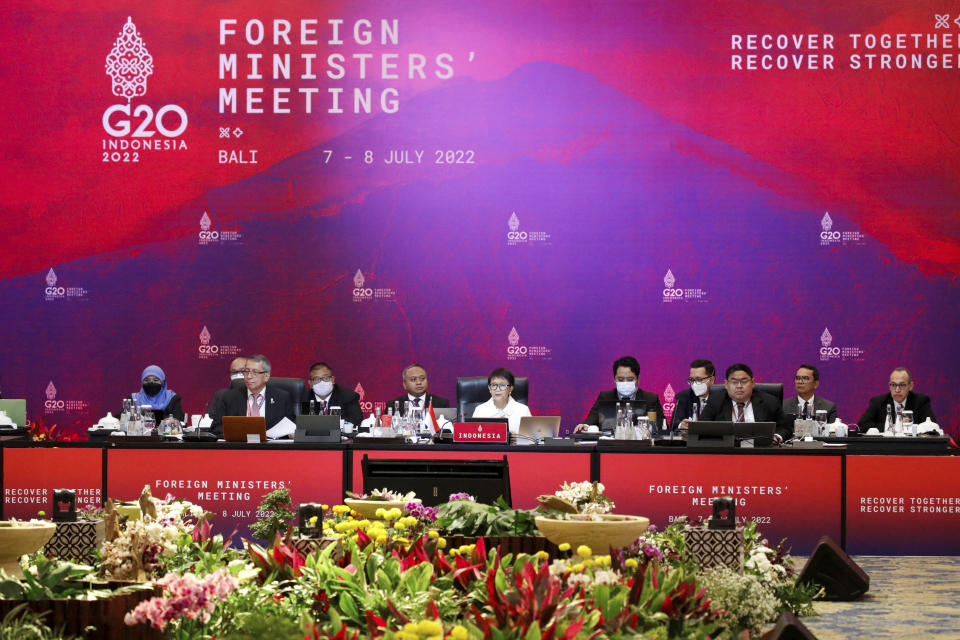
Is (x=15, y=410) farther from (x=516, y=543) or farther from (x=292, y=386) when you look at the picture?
(x=516, y=543)

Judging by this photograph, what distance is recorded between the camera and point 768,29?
29.7 ft

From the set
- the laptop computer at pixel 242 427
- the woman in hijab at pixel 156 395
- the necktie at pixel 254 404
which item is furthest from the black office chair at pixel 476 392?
the woman in hijab at pixel 156 395

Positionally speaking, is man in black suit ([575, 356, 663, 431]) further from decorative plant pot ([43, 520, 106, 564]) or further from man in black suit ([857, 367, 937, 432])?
decorative plant pot ([43, 520, 106, 564])

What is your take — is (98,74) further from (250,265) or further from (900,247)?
(900,247)

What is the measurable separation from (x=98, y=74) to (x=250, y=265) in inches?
74.9

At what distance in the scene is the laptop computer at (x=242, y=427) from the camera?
6.71 m

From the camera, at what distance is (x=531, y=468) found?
21.7ft

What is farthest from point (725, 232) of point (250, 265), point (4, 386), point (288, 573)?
point (288, 573)

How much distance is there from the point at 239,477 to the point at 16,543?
4271 millimetres

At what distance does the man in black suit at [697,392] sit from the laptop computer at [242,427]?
293 centimetres

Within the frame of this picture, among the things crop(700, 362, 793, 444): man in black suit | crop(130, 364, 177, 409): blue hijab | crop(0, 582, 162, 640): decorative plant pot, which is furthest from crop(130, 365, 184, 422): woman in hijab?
crop(0, 582, 162, 640): decorative plant pot

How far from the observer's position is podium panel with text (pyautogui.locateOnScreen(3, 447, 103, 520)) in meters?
Answer: 6.75

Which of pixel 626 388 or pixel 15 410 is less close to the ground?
pixel 626 388

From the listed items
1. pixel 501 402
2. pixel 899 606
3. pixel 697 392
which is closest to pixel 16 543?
pixel 899 606
